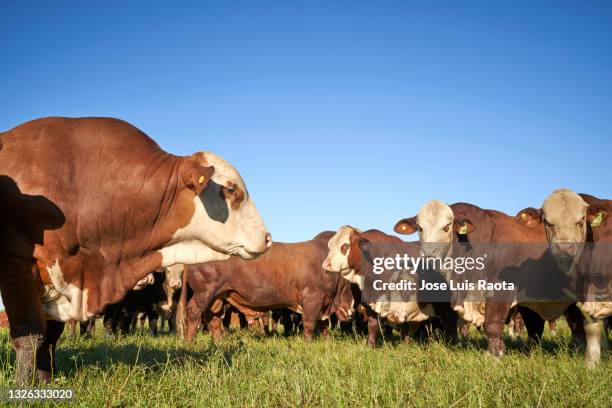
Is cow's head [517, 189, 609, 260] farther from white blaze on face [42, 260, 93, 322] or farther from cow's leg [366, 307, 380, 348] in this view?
white blaze on face [42, 260, 93, 322]

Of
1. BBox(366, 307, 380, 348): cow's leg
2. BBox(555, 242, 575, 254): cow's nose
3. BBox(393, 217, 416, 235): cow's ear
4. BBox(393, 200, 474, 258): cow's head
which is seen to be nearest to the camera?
BBox(555, 242, 575, 254): cow's nose

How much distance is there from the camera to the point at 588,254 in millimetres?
8102

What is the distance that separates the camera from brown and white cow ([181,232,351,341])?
46.6 ft

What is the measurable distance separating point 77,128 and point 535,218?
689cm

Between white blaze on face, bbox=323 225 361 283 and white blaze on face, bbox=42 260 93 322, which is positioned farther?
white blaze on face, bbox=323 225 361 283

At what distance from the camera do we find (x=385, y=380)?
17.4 ft

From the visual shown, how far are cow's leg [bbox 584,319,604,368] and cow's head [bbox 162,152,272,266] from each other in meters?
5.15

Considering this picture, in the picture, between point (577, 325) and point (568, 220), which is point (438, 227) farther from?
point (577, 325)

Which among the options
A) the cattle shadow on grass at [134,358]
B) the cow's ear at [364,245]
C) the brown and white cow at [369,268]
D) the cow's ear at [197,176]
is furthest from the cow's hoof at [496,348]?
the cow's ear at [197,176]

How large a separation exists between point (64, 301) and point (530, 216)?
22.8 ft

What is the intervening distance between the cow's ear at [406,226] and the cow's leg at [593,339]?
3272 mm

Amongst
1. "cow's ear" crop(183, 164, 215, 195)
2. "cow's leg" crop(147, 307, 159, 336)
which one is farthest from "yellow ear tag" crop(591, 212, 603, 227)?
"cow's leg" crop(147, 307, 159, 336)

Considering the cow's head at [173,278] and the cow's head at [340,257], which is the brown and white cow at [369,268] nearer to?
the cow's head at [340,257]

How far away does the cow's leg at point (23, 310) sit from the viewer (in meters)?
4.38
